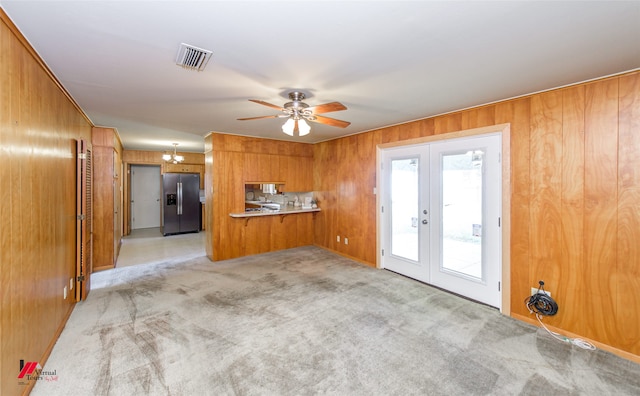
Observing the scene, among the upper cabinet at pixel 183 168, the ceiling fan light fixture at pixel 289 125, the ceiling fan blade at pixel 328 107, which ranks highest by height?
the upper cabinet at pixel 183 168

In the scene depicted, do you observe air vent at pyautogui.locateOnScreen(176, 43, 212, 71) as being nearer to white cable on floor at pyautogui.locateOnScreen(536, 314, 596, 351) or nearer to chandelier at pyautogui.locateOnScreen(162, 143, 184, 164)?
white cable on floor at pyautogui.locateOnScreen(536, 314, 596, 351)

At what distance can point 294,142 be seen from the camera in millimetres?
5988

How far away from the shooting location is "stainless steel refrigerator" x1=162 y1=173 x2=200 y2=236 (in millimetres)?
7473

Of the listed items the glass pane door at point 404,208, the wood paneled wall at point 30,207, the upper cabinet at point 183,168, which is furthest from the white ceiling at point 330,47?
the upper cabinet at point 183,168

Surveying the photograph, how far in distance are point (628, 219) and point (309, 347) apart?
3.00 meters

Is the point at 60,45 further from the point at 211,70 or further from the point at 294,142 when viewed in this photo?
the point at 294,142

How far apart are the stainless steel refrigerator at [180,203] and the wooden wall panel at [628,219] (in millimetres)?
8441

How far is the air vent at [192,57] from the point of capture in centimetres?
185

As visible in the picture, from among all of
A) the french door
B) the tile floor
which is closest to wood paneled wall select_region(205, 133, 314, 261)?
the tile floor

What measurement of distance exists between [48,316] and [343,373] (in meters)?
2.58

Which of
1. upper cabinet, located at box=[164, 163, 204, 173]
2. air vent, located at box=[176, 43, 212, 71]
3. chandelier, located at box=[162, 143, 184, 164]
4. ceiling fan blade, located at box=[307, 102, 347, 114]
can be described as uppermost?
chandelier, located at box=[162, 143, 184, 164]

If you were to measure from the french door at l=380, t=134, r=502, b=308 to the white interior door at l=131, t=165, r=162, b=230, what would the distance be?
764 cm

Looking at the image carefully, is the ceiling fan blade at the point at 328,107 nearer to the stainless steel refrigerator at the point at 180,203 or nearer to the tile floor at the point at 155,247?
the tile floor at the point at 155,247

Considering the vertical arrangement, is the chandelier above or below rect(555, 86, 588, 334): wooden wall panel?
above
